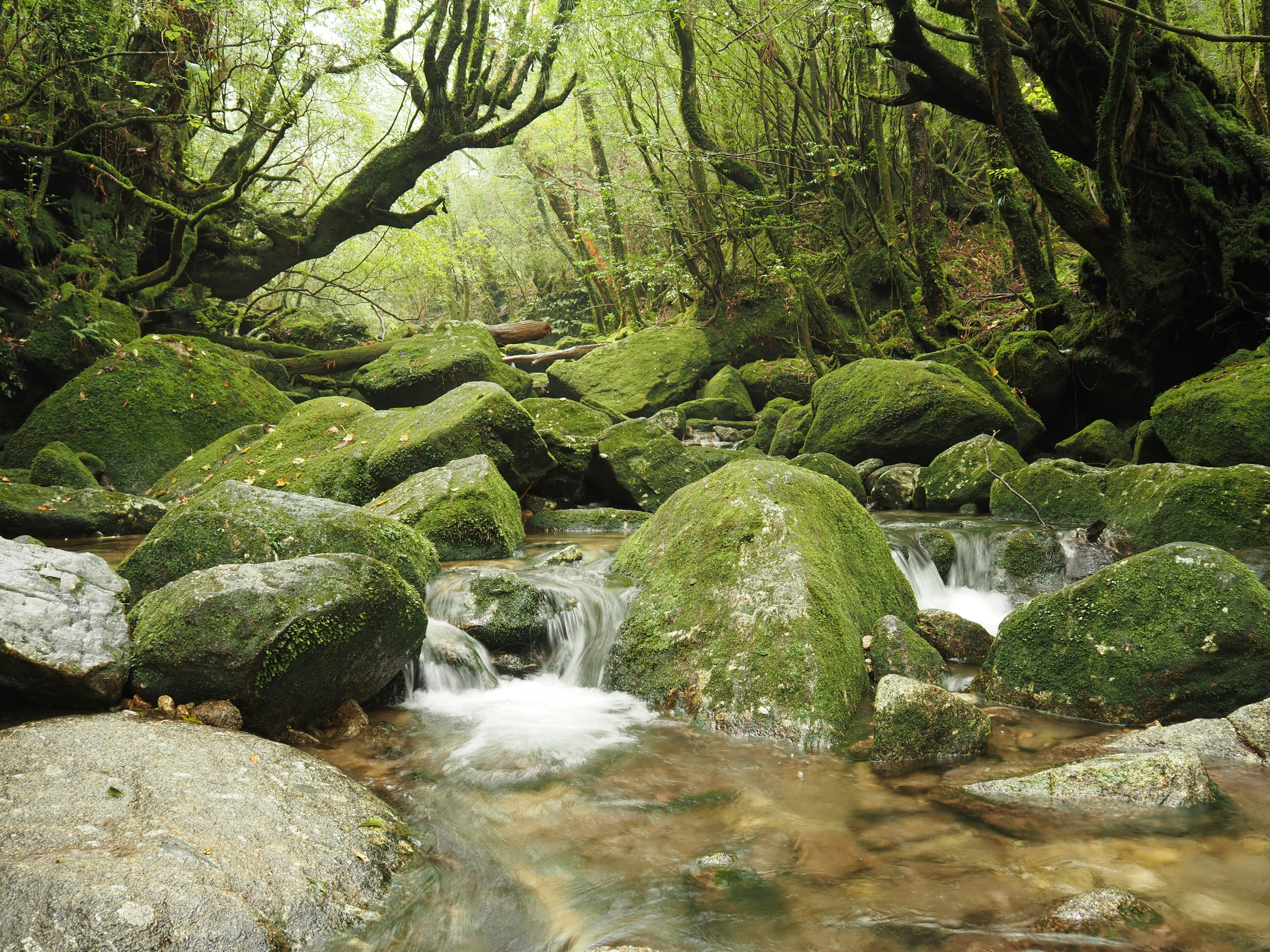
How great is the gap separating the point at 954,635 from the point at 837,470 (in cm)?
377

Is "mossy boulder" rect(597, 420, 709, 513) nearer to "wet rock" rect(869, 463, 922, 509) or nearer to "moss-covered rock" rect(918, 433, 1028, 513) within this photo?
"wet rock" rect(869, 463, 922, 509)

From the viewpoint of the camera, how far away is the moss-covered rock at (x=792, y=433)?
37.5ft

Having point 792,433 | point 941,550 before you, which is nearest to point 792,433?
point 792,433

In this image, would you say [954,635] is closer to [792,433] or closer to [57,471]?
[792,433]

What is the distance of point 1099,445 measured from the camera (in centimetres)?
922

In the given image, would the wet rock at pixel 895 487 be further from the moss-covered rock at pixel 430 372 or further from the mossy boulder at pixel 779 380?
the moss-covered rock at pixel 430 372

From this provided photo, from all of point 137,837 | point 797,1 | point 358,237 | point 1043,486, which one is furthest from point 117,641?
point 358,237

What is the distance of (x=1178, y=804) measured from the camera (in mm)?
2986

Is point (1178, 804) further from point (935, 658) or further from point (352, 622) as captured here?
point (352, 622)

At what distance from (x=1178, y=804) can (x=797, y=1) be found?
39.6 feet

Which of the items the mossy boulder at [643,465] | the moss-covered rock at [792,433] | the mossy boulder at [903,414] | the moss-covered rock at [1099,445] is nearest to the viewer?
the mossy boulder at [643,465]

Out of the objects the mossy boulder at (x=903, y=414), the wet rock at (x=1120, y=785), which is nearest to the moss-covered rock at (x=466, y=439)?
the mossy boulder at (x=903, y=414)

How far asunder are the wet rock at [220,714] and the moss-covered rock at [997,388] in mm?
9203

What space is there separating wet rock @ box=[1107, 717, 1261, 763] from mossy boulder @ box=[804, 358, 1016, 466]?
6.39 m
